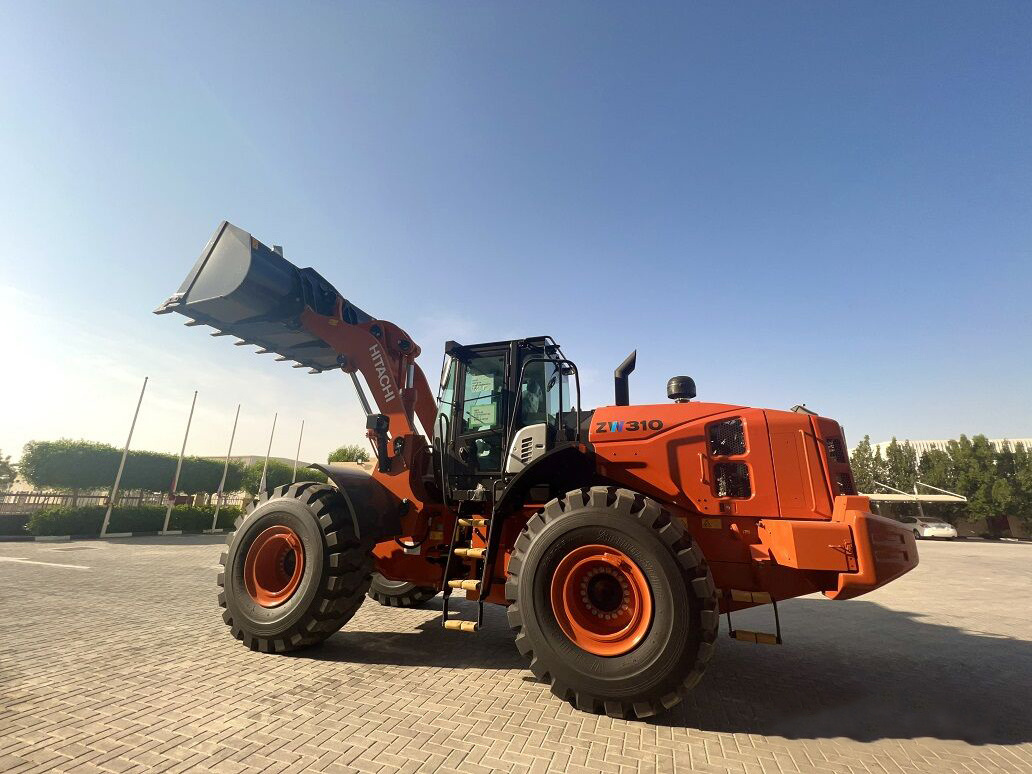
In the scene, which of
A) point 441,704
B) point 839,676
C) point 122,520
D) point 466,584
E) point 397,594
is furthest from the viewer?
point 122,520

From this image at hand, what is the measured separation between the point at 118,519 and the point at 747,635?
87.3 ft

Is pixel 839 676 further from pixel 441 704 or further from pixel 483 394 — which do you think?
pixel 483 394

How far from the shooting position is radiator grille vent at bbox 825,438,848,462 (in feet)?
13.5

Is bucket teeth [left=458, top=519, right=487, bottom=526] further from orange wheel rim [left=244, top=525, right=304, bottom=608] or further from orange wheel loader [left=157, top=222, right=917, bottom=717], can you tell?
orange wheel rim [left=244, top=525, right=304, bottom=608]

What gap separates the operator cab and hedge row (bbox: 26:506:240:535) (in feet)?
73.5

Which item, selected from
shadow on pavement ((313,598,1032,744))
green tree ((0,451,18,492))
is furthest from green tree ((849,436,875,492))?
green tree ((0,451,18,492))

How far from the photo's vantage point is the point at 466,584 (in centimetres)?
444

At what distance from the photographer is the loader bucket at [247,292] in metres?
5.09

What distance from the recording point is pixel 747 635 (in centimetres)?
372

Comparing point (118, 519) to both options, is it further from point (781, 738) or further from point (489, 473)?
point (781, 738)

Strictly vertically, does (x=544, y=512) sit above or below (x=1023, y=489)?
below

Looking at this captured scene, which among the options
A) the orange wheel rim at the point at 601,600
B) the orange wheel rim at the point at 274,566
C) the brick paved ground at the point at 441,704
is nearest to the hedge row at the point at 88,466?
the brick paved ground at the point at 441,704

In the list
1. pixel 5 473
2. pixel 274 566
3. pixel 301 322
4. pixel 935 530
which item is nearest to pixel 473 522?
pixel 274 566

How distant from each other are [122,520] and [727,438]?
26751 millimetres
